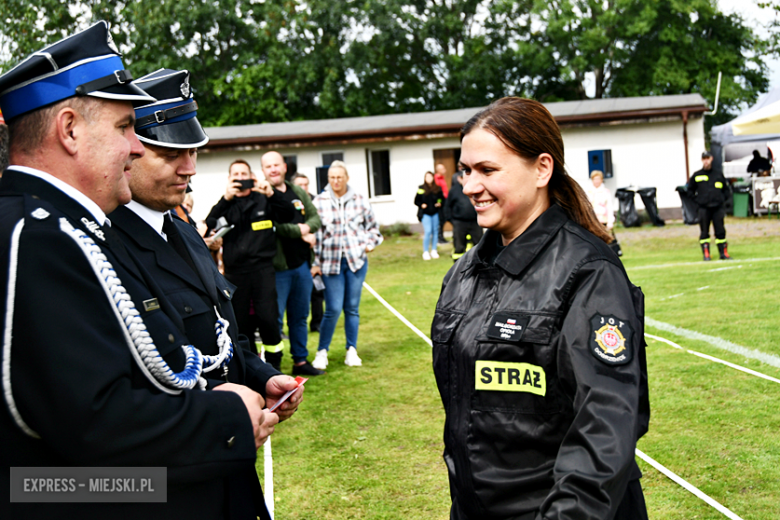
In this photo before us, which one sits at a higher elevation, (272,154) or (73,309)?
(272,154)

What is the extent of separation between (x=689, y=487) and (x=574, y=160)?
21.6 meters

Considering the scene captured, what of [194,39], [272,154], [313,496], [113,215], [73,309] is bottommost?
[313,496]

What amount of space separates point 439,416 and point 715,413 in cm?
206

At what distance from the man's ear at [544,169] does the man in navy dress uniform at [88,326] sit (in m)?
1.04

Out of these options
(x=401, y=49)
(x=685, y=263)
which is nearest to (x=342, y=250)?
(x=685, y=263)

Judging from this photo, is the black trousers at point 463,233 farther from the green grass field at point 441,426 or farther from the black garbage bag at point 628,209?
the black garbage bag at point 628,209

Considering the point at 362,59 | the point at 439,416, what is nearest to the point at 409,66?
the point at 362,59

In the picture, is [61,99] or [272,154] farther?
[272,154]

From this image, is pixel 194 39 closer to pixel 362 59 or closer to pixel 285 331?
pixel 362 59

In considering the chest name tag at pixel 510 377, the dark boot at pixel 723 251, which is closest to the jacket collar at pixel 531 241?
the chest name tag at pixel 510 377

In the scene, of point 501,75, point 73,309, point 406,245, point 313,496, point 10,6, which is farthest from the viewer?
point 501,75

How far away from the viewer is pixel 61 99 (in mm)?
1610

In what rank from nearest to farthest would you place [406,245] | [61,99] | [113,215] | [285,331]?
[61,99]
[113,215]
[285,331]
[406,245]

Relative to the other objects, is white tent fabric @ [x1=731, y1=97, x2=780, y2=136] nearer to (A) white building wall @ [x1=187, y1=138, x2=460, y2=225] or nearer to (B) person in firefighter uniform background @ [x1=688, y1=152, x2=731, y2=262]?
(B) person in firefighter uniform background @ [x1=688, y1=152, x2=731, y2=262]
